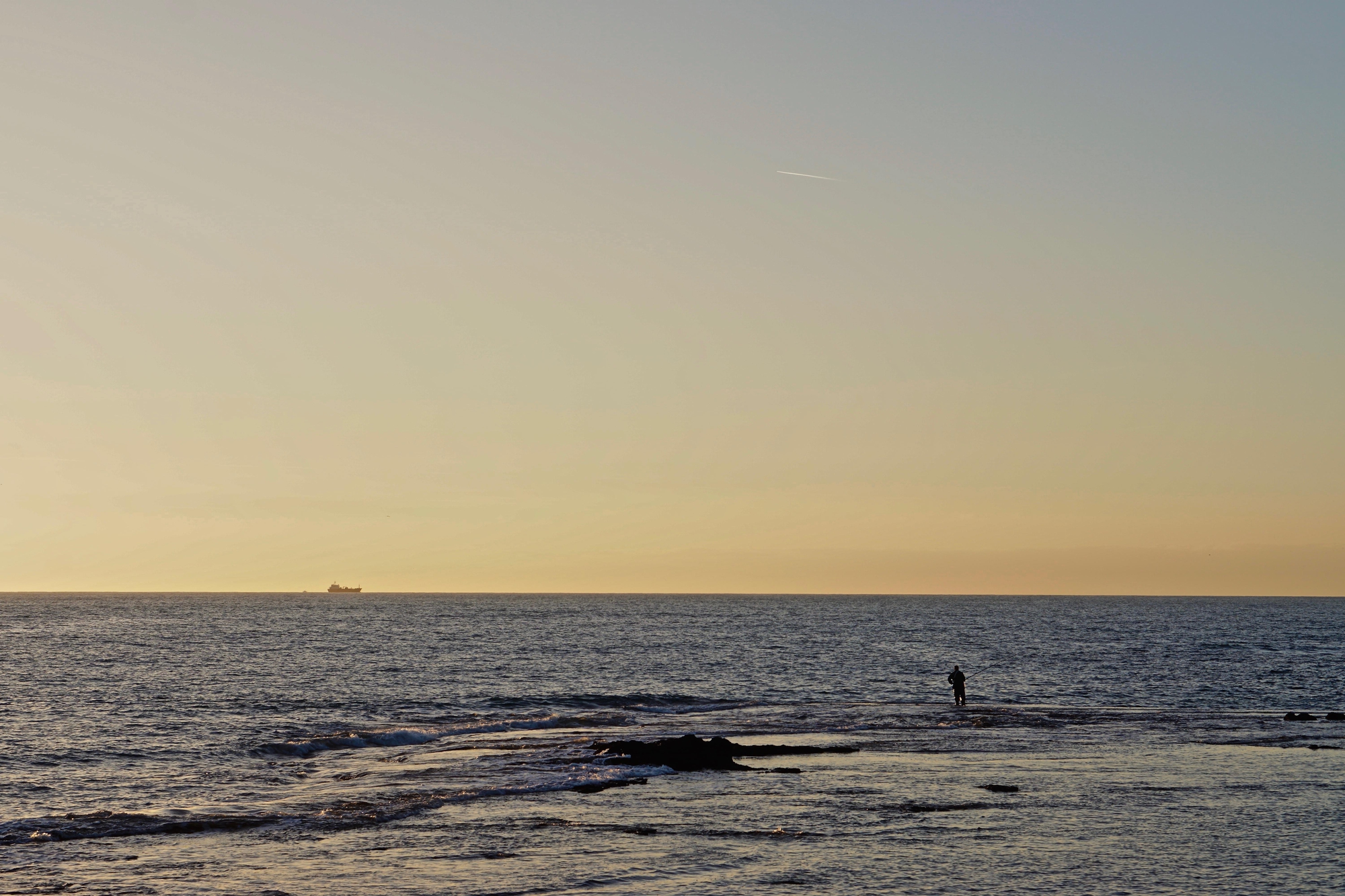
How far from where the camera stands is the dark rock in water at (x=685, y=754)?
35156 millimetres

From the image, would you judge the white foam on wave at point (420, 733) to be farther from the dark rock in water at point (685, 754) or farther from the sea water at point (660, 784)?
the dark rock in water at point (685, 754)

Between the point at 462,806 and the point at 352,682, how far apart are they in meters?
48.2

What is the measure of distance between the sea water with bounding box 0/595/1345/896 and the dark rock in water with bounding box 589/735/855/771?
75 centimetres

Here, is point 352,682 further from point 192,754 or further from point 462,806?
point 462,806

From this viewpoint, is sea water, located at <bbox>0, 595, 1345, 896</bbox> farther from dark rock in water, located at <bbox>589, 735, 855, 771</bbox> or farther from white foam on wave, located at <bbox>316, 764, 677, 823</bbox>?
dark rock in water, located at <bbox>589, 735, 855, 771</bbox>

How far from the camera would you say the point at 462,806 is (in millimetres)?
29062

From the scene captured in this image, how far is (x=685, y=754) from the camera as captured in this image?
35562 millimetres

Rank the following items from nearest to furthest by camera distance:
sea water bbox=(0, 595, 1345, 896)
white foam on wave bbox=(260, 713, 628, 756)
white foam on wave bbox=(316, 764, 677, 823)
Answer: sea water bbox=(0, 595, 1345, 896)
white foam on wave bbox=(316, 764, 677, 823)
white foam on wave bbox=(260, 713, 628, 756)

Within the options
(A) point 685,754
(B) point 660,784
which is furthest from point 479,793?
(A) point 685,754

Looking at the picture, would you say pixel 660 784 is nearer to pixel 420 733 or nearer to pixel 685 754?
pixel 685 754

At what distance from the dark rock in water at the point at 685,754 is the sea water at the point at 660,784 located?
752mm

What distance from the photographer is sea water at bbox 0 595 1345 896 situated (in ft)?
70.8

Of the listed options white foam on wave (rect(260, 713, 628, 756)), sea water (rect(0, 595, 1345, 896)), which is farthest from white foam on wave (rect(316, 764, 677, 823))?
white foam on wave (rect(260, 713, 628, 756))

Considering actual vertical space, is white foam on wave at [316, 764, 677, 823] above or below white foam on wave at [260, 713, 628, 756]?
above
